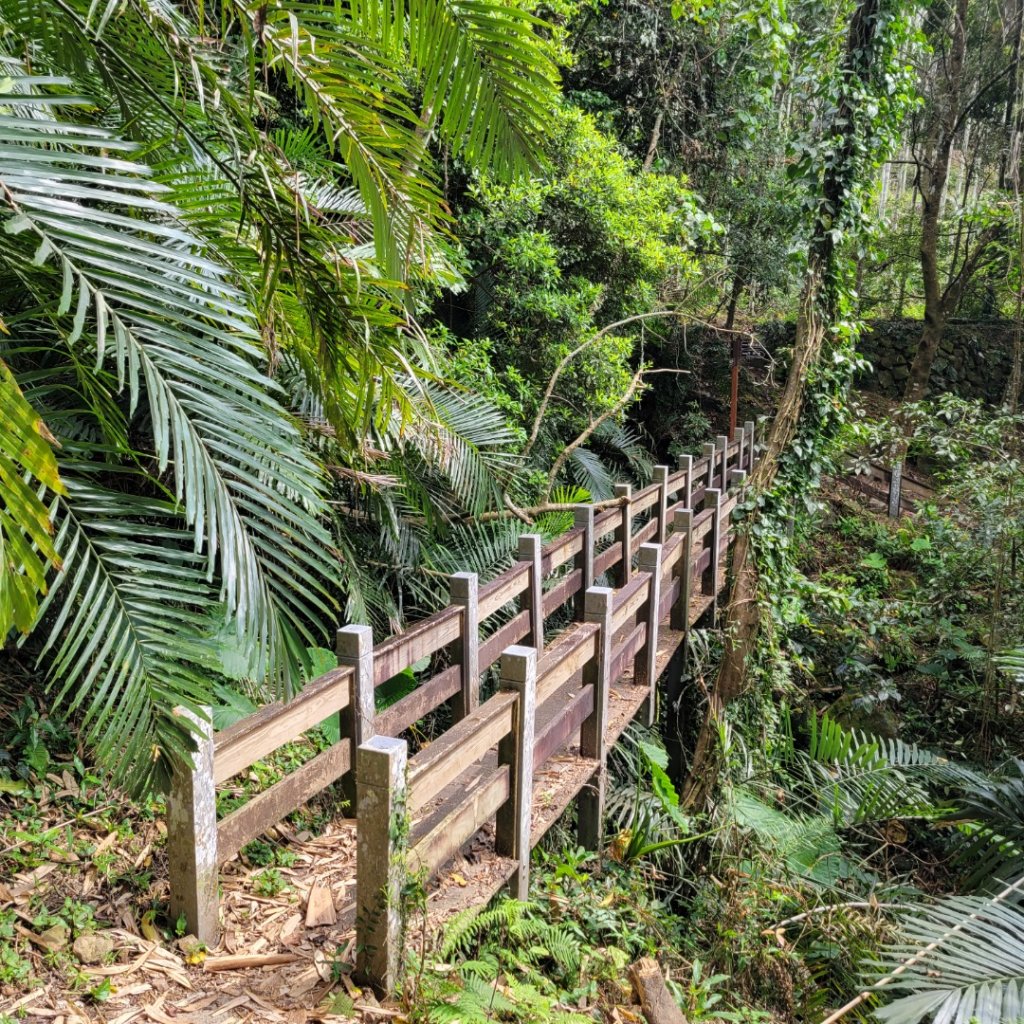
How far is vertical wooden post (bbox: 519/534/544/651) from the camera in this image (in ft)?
15.1

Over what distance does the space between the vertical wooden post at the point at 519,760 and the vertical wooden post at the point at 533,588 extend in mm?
1414

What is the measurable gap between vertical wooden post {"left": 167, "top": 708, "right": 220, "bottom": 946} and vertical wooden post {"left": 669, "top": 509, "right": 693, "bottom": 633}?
4.20 metres

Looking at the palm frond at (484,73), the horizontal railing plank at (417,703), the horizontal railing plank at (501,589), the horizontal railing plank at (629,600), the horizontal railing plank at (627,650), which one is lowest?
the horizontal railing plank at (627,650)

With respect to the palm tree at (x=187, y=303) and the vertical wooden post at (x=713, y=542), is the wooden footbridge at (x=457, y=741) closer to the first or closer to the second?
the palm tree at (x=187, y=303)

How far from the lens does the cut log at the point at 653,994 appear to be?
3004 mm

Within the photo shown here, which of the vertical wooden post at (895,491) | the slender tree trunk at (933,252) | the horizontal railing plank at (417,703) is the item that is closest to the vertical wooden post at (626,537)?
the horizontal railing plank at (417,703)

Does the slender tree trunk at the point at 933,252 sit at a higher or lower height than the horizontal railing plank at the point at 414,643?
higher

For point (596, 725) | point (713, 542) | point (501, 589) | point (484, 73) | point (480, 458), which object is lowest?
point (596, 725)

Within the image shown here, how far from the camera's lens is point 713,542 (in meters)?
6.96

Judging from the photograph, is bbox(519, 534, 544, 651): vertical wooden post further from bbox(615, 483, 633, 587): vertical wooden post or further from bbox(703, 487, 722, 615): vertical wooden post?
bbox(703, 487, 722, 615): vertical wooden post

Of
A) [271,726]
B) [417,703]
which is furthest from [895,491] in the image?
[271,726]

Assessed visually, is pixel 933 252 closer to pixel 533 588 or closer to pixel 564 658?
pixel 533 588

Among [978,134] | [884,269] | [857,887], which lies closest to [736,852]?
[857,887]

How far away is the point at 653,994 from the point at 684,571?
3401 mm
